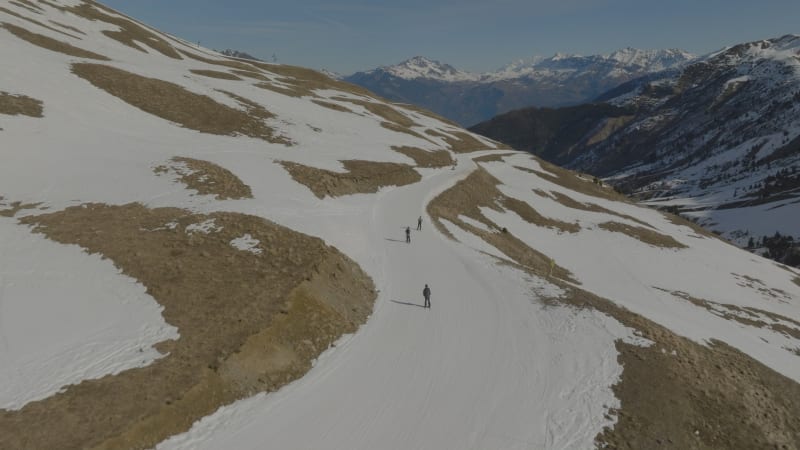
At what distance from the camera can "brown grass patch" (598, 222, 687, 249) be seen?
63706mm

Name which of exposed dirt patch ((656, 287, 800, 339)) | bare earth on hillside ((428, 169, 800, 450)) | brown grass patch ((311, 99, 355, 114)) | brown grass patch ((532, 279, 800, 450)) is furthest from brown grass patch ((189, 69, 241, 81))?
exposed dirt patch ((656, 287, 800, 339))

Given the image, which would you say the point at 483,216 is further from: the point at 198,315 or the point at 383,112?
the point at 383,112

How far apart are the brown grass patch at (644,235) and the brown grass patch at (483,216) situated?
54.4 feet

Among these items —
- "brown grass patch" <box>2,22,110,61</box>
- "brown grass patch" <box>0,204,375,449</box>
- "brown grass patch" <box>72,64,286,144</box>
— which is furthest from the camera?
"brown grass patch" <box>2,22,110,61</box>

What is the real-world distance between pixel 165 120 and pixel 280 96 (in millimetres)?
29637

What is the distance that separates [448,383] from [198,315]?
445 inches

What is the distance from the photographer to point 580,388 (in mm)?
17125

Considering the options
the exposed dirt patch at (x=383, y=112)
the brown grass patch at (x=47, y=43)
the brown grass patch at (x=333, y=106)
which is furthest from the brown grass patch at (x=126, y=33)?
the exposed dirt patch at (x=383, y=112)

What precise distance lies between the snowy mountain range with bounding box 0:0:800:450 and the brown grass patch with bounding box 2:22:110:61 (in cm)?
1091

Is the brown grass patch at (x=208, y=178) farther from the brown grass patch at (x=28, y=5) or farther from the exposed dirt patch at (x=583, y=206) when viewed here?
the brown grass patch at (x=28, y=5)

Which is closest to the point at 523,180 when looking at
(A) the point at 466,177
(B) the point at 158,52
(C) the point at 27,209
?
(A) the point at 466,177

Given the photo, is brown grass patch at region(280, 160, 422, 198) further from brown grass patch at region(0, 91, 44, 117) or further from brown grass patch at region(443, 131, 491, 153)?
brown grass patch at region(443, 131, 491, 153)

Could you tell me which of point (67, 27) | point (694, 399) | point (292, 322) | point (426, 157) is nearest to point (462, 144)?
point (426, 157)

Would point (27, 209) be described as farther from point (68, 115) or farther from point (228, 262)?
point (68, 115)
